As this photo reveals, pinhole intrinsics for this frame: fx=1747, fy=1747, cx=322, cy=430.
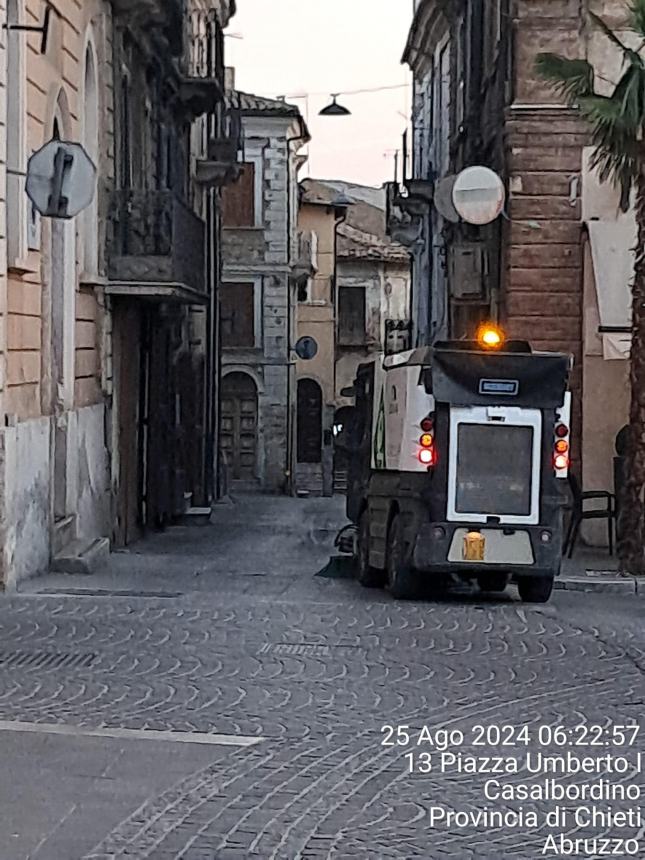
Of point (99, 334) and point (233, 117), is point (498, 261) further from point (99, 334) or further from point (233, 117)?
point (233, 117)

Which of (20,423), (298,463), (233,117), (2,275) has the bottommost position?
(298,463)

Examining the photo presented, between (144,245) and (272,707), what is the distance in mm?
14780

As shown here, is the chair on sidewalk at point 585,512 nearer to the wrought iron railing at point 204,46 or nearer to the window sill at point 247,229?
the wrought iron railing at point 204,46

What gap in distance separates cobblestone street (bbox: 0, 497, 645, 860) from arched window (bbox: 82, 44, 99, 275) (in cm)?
588

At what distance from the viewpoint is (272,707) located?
9.58 metres

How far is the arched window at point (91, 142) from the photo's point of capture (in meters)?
21.2

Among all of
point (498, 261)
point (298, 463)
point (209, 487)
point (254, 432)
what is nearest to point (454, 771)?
point (498, 261)

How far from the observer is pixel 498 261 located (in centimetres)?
2422

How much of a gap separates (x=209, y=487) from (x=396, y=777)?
31.4m

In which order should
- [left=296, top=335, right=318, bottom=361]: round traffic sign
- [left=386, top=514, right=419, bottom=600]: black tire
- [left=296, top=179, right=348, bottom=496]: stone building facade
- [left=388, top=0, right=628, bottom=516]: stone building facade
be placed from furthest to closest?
[left=296, top=179, right=348, bottom=496]: stone building facade, [left=296, top=335, right=318, bottom=361]: round traffic sign, [left=388, top=0, right=628, bottom=516]: stone building facade, [left=386, top=514, right=419, bottom=600]: black tire

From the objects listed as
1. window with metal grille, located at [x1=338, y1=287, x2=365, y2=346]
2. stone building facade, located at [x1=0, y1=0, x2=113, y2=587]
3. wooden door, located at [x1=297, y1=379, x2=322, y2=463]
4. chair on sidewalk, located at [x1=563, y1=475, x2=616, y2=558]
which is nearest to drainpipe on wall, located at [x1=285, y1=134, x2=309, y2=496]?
wooden door, located at [x1=297, y1=379, x2=322, y2=463]

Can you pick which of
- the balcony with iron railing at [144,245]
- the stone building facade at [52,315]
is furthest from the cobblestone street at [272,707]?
the balcony with iron railing at [144,245]

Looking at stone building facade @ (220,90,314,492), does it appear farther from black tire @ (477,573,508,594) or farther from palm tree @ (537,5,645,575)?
black tire @ (477,573,508,594)

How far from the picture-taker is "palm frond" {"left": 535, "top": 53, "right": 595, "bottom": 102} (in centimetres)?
1917
